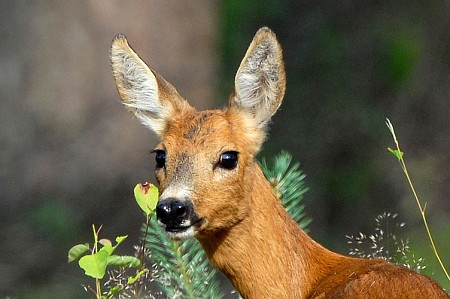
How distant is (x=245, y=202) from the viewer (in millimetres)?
7484

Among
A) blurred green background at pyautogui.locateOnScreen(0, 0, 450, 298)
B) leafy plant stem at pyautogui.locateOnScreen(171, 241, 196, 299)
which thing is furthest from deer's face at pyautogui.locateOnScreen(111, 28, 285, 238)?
blurred green background at pyautogui.locateOnScreen(0, 0, 450, 298)

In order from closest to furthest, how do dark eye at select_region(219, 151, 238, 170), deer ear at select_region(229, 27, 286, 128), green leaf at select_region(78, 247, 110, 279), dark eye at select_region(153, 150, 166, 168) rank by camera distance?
green leaf at select_region(78, 247, 110, 279) < dark eye at select_region(219, 151, 238, 170) < dark eye at select_region(153, 150, 166, 168) < deer ear at select_region(229, 27, 286, 128)

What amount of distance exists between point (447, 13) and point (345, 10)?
1.20 m

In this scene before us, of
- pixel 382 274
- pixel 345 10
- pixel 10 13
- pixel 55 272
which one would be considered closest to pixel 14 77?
pixel 10 13

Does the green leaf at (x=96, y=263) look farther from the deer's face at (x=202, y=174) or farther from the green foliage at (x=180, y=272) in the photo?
the green foliage at (x=180, y=272)

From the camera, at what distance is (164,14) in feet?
57.8

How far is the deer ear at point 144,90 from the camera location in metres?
7.92

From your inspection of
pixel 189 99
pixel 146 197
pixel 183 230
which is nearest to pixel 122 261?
pixel 146 197

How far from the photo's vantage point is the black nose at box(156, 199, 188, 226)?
7.09 meters

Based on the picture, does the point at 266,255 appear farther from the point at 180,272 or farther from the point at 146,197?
the point at 146,197

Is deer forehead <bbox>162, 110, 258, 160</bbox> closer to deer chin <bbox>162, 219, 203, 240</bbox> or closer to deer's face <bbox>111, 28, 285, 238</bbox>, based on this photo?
deer's face <bbox>111, 28, 285, 238</bbox>

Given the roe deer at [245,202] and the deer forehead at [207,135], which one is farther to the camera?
the deer forehead at [207,135]

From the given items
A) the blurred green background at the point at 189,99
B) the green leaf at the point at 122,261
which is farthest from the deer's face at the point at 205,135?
the blurred green background at the point at 189,99

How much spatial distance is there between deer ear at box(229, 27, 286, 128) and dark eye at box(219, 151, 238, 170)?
35 cm
